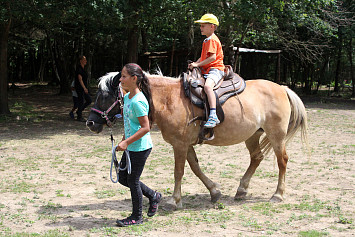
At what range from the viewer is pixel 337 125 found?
13258 millimetres

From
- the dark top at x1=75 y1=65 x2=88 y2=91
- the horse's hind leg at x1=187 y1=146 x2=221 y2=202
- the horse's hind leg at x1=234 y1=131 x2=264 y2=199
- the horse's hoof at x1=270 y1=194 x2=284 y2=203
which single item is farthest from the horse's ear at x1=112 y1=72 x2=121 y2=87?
the dark top at x1=75 y1=65 x2=88 y2=91

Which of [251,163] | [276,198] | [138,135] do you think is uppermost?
[138,135]

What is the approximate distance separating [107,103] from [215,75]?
153cm

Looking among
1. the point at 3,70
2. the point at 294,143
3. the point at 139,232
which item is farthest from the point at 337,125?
the point at 3,70

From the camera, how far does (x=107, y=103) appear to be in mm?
4953

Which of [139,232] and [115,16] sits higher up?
[115,16]

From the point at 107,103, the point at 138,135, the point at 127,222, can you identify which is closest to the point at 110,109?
the point at 107,103

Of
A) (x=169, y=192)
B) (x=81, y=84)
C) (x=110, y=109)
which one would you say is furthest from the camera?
(x=81, y=84)

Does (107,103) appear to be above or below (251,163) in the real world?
above

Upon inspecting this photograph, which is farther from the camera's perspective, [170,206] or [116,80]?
[170,206]

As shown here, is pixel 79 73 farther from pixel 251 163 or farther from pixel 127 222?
pixel 127 222

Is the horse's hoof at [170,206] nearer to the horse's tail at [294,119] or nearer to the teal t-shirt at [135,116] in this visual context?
the teal t-shirt at [135,116]

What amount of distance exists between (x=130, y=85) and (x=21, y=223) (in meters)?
2.10

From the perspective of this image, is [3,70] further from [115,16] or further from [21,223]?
[21,223]
